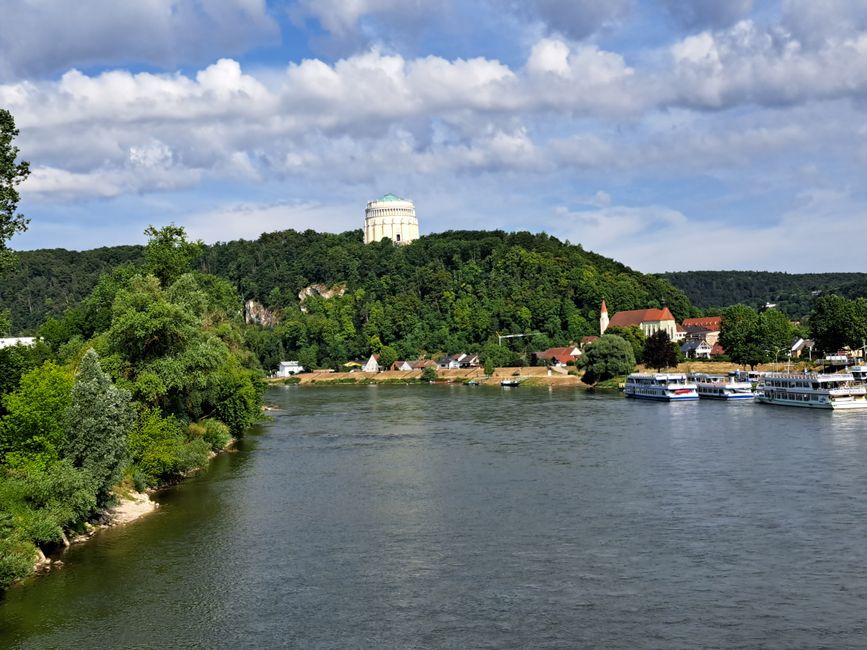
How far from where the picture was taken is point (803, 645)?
19922 mm

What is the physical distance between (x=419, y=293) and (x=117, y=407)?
117 metres

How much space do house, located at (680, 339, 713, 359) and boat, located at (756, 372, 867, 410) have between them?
43.4 m

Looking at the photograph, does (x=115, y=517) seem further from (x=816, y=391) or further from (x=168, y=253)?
(x=816, y=391)

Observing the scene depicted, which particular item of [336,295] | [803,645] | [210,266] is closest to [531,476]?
[803,645]

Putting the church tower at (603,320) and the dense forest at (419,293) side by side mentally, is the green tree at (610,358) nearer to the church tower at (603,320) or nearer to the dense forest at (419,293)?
the dense forest at (419,293)

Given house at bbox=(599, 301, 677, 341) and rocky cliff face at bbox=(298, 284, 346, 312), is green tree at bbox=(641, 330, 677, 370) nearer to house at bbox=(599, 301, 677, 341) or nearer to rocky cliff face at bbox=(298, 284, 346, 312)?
house at bbox=(599, 301, 677, 341)

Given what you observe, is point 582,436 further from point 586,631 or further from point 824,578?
point 586,631

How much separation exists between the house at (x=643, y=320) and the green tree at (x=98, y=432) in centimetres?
9891

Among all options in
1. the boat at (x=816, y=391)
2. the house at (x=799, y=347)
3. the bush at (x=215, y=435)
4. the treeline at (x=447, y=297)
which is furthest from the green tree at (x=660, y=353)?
the bush at (x=215, y=435)

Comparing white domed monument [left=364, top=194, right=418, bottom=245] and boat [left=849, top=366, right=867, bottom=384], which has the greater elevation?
white domed monument [left=364, top=194, right=418, bottom=245]

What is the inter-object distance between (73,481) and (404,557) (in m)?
9.99

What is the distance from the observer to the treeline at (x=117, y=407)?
27359 millimetres

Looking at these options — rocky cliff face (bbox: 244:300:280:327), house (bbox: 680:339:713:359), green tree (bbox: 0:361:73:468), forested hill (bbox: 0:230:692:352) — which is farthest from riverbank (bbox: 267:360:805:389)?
green tree (bbox: 0:361:73:468)

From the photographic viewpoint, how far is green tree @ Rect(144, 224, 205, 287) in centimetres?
5509
